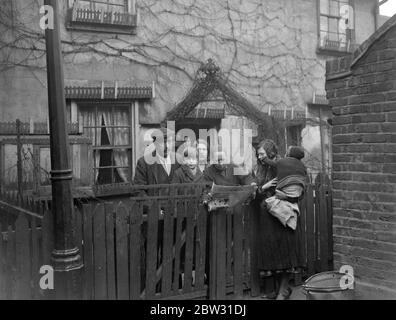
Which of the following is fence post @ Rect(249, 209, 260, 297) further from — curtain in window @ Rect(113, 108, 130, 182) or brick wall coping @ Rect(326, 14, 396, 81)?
curtain in window @ Rect(113, 108, 130, 182)

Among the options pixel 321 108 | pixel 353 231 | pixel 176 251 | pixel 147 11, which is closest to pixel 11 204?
pixel 176 251

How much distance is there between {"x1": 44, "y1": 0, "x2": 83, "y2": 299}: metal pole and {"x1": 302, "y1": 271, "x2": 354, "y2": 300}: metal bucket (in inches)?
82.4

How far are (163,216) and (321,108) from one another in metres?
6.92

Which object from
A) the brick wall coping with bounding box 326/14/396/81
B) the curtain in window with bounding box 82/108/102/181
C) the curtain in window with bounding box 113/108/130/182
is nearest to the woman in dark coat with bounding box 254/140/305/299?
the brick wall coping with bounding box 326/14/396/81

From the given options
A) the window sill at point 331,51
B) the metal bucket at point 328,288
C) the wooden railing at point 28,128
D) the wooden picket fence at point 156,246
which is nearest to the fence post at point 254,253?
the wooden picket fence at point 156,246

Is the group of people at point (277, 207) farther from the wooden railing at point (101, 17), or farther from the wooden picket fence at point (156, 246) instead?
the wooden railing at point (101, 17)

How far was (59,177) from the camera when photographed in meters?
3.39

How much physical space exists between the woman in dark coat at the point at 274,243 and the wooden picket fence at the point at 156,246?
19 cm

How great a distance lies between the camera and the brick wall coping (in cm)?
373

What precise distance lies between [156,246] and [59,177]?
1.49 metres

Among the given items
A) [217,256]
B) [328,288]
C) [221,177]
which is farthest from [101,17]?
[328,288]

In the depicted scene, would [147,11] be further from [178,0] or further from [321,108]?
[321,108]

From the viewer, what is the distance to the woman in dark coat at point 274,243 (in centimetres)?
485

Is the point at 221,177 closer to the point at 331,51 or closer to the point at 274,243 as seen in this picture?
the point at 274,243
